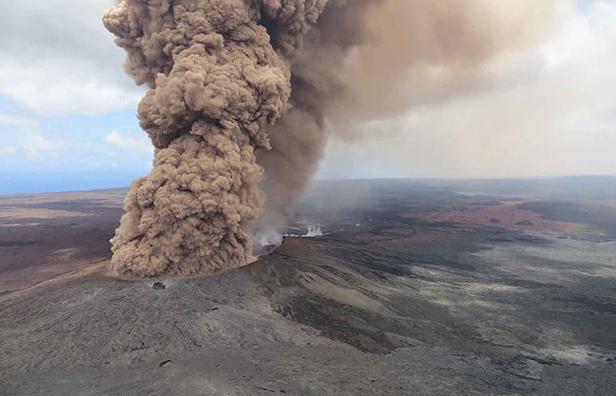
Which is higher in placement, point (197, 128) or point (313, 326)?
point (197, 128)

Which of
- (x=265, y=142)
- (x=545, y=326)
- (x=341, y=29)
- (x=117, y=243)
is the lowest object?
(x=545, y=326)

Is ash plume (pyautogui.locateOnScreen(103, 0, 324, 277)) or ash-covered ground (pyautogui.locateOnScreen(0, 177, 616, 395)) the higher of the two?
ash plume (pyautogui.locateOnScreen(103, 0, 324, 277))

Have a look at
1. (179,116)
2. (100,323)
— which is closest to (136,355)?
(100,323)

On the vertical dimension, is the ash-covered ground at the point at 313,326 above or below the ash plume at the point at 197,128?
below

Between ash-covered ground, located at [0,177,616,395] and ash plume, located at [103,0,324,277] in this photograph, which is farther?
ash plume, located at [103,0,324,277]

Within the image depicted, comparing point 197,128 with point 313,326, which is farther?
point 197,128

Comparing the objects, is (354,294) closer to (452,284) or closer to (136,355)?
(452,284)

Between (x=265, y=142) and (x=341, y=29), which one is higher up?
(x=341, y=29)

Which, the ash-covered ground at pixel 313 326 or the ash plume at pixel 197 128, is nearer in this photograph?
the ash-covered ground at pixel 313 326
